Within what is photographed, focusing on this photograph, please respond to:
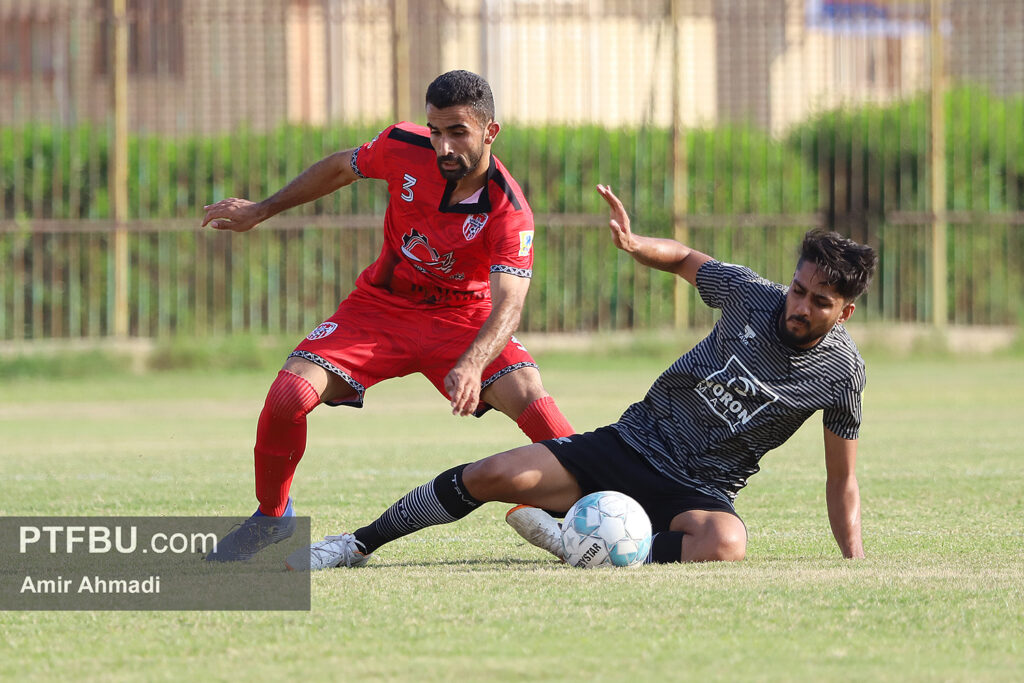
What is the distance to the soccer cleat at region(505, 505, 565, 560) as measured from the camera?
6258mm

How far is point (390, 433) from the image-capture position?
12.3 meters

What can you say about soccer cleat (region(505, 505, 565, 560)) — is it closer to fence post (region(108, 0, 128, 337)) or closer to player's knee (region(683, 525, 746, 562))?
player's knee (region(683, 525, 746, 562))

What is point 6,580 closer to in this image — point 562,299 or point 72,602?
point 72,602

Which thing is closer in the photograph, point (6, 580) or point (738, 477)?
point (6, 580)

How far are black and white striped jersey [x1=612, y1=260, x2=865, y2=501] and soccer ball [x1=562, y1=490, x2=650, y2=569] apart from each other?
1.08 ft

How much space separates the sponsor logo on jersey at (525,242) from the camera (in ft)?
21.2

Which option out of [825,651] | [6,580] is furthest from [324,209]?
[825,651]

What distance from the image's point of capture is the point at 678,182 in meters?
19.2

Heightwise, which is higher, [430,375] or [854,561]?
[430,375]

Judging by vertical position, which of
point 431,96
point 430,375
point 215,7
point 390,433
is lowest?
point 390,433

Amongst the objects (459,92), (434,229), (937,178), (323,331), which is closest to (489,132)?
(459,92)

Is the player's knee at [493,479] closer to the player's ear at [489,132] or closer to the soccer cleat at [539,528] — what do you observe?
the soccer cleat at [539,528]

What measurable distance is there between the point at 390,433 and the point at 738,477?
6161 millimetres

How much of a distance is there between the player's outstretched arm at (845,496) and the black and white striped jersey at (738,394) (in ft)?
0.18
